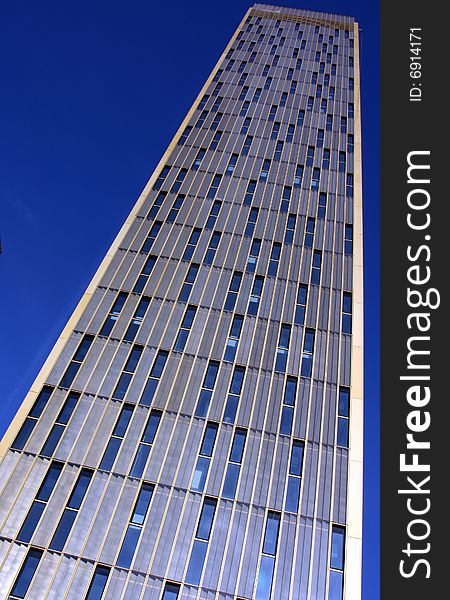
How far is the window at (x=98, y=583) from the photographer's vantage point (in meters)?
24.5

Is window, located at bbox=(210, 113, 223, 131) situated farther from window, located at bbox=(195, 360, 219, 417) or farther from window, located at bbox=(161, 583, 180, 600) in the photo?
window, located at bbox=(161, 583, 180, 600)

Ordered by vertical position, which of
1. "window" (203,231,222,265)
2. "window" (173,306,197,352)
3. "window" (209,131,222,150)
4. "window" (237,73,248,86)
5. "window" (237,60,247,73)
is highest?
"window" (237,60,247,73)

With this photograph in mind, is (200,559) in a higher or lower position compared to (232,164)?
lower

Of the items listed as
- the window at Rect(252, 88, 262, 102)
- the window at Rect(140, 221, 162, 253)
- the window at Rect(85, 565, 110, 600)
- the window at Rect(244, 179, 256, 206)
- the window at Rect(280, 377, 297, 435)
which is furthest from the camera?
the window at Rect(252, 88, 262, 102)

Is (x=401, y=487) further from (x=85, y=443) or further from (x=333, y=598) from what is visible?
(x=85, y=443)

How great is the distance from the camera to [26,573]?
2486 cm

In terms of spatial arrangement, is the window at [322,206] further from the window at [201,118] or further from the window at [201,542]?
the window at [201,542]

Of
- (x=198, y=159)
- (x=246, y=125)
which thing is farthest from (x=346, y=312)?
(x=246, y=125)

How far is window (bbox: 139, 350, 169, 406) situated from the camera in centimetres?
3219

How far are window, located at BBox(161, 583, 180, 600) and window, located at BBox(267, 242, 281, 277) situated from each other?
916 inches

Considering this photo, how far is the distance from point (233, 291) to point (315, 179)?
1781 centimetres

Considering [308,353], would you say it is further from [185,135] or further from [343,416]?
[185,135]

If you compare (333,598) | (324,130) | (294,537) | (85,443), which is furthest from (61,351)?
(324,130)

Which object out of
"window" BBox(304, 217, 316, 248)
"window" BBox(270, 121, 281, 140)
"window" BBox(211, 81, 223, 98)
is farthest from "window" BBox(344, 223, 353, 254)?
"window" BBox(211, 81, 223, 98)
